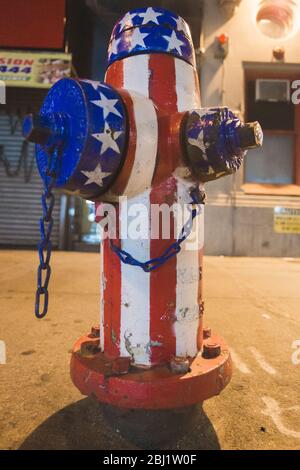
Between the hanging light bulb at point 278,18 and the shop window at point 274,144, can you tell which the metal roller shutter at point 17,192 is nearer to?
the shop window at point 274,144

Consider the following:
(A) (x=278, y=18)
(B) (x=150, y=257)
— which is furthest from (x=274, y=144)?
(B) (x=150, y=257)

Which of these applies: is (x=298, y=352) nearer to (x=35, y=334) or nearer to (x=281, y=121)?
(x=35, y=334)

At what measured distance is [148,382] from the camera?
1.10 m

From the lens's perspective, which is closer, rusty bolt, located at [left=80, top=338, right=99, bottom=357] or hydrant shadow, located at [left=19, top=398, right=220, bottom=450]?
hydrant shadow, located at [left=19, top=398, right=220, bottom=450]

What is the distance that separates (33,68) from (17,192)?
3.03 metres

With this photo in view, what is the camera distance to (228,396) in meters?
1.66

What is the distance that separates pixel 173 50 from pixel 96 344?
48.7 inches

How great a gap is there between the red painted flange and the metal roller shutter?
7.90 metres

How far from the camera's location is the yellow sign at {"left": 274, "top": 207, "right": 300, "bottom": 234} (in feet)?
26.0

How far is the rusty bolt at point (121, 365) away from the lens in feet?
3.82

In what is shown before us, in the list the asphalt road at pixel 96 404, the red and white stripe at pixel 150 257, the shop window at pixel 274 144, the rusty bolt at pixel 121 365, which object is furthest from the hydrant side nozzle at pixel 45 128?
the shop window at pixel 274 144

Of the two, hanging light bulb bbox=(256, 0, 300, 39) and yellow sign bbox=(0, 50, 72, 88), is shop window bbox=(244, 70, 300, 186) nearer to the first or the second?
hanging light bulb bbox=(256, 0, 300, 39)

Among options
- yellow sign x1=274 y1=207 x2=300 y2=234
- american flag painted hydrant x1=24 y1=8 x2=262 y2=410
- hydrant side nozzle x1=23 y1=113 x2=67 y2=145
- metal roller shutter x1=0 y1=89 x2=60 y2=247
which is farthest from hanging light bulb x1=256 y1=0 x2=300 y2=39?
hydrant side nozzle x1=23 y1=113 x2=67 y2=145

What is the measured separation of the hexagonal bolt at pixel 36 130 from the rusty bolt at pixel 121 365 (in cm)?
77
